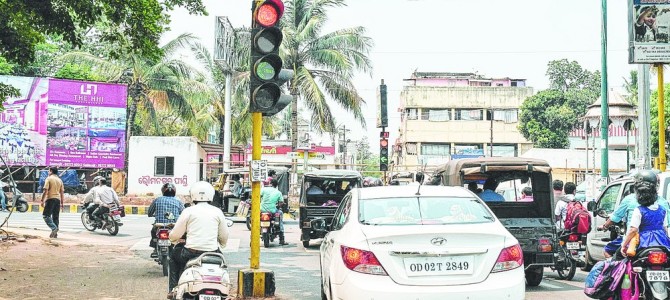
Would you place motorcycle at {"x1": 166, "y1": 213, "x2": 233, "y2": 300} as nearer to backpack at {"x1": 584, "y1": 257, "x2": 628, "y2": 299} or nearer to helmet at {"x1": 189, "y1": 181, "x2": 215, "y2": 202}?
helmet at {"x1": 189, "y1": 181, "x2": 215, "y2": 202}

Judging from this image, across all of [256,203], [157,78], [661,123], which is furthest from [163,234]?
[157,78]

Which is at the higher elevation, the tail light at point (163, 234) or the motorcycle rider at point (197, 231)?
the motorcycle rider at point (197, 231)

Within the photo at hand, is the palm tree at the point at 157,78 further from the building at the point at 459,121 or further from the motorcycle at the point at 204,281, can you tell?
the motorcycle at the point at 204,281

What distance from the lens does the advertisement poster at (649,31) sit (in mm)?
14984

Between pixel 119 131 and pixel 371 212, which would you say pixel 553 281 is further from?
pixel 119 131

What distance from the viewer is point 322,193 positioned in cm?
1952

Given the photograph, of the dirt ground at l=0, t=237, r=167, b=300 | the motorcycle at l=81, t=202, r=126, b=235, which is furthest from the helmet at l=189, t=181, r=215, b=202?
the motorcycle at l=81, t=202, r=126, b=235

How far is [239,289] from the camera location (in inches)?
380

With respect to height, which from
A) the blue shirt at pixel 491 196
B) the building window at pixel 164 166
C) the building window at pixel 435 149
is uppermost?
the building window at pixel 435 149

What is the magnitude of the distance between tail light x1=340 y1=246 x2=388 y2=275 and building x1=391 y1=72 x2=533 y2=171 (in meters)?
57.5

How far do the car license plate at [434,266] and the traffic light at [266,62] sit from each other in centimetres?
346

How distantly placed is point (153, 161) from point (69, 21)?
2376 centimetres

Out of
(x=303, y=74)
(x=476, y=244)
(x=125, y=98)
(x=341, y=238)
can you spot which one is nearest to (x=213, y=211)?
(x=341, y=238)

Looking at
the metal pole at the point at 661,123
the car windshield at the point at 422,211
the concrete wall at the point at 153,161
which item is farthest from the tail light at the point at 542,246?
the concrete wall at the point at 153,161
